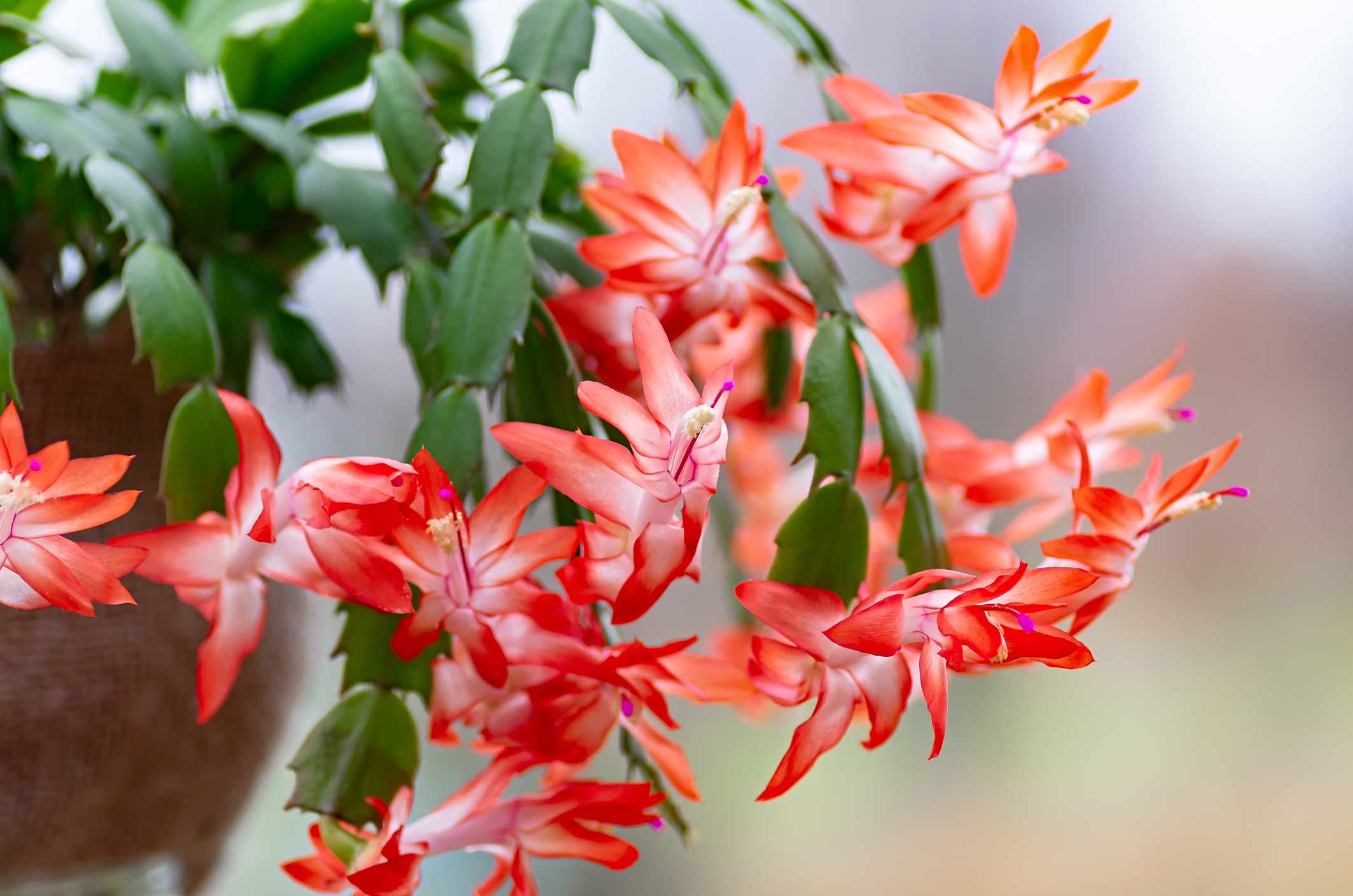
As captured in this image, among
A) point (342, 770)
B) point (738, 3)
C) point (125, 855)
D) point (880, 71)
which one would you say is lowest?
point (125, 855)

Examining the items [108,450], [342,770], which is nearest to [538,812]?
[342,770]

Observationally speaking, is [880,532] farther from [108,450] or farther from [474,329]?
[108,450]

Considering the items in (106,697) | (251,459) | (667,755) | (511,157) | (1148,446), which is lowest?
(1148,446)

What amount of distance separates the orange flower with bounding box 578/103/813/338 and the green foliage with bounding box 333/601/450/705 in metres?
0.16

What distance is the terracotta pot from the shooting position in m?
0.50

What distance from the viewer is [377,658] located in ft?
1.27

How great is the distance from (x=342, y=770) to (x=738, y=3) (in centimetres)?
45

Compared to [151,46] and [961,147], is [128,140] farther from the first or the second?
[961,147]

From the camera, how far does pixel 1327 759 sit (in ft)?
4.43

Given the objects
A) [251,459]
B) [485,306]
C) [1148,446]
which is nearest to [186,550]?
[251,459]

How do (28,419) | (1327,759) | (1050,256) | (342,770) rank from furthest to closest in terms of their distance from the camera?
(1050,256) < (1327,759) < (28,419) < (342,770)

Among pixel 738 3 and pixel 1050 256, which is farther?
pixel 1050 256

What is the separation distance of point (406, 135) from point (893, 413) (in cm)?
25

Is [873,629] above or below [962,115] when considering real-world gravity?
below
